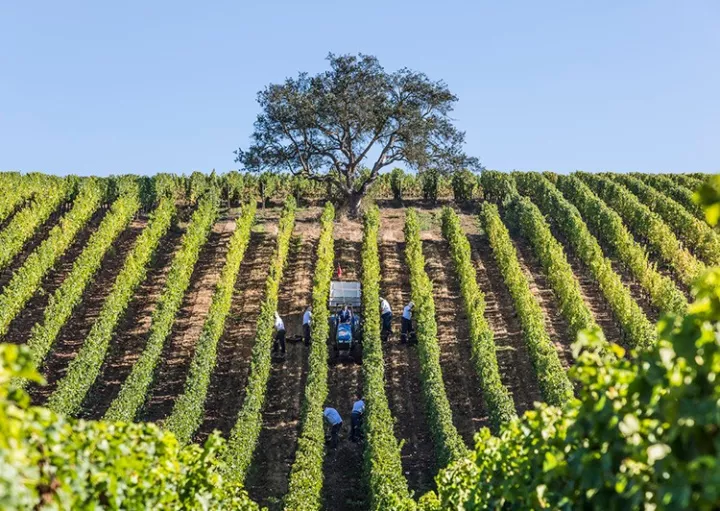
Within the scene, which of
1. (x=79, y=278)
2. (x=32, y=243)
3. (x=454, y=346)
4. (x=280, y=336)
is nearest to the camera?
(x=280, y=336)

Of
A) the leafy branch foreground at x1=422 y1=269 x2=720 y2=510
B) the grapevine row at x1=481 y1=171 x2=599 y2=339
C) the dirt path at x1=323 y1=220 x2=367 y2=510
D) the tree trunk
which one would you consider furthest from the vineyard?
the leafy branch foreground at x1=422 y1=269 x2=720 y2=510

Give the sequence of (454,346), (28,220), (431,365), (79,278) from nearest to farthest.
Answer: (431,365)
(454,346)
(79,278)
(28,220)

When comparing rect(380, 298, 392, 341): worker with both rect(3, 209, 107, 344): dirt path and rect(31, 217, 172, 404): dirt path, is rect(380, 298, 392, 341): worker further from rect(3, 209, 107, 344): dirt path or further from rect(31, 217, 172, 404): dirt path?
rect(3, 209, 107, 344): dirt path

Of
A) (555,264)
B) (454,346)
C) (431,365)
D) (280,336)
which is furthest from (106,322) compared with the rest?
(555,264)

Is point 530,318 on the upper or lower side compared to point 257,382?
upper

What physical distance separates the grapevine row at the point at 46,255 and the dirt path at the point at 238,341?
242 inches

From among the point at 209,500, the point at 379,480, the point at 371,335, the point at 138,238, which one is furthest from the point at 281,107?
the point at 209,500

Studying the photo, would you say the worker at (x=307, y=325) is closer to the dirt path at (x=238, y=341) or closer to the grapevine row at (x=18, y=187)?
the dirt path at (x=238, y=341)

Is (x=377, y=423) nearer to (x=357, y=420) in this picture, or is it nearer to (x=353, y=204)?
(x=357, y=420)

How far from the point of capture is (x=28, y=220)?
38.2 m

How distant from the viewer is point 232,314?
3194cm

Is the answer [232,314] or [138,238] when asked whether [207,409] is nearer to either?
[232,314]

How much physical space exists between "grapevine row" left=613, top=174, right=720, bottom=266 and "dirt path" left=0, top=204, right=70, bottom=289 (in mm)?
22949

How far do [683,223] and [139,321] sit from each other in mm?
20060
